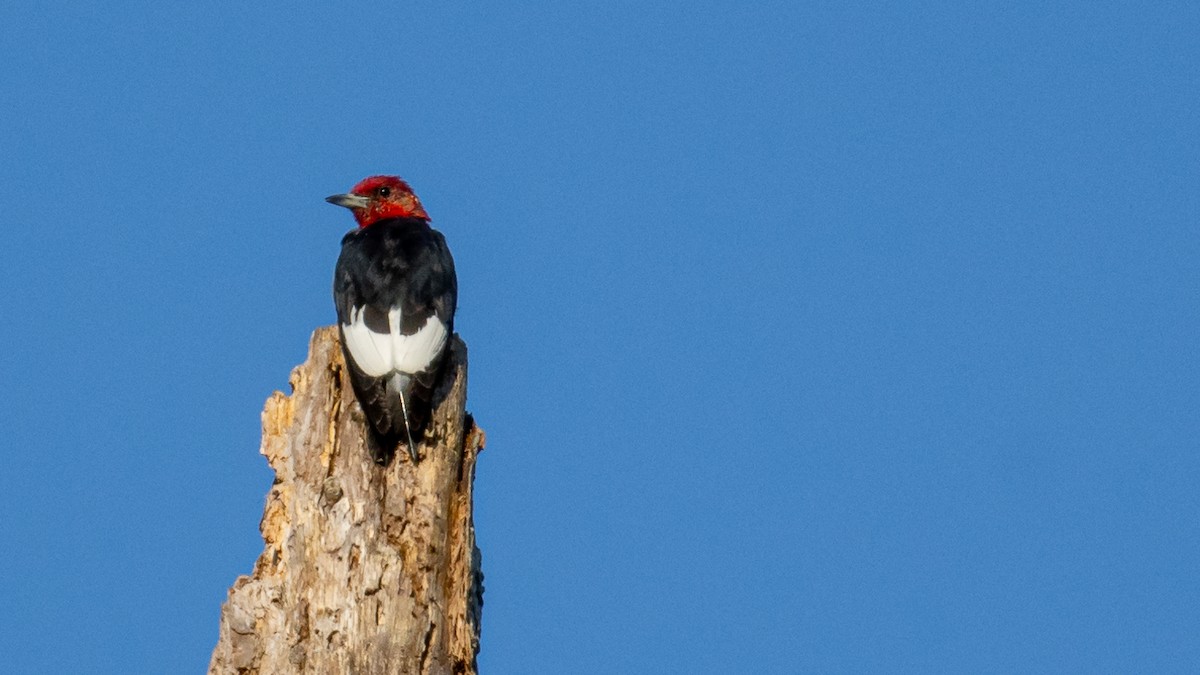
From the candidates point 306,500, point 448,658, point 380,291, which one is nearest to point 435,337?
point 380,291


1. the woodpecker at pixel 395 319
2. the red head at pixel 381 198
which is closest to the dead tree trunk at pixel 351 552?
the woodpecker at pixel 395 319

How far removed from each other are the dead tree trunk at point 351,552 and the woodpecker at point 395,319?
0.11 metres

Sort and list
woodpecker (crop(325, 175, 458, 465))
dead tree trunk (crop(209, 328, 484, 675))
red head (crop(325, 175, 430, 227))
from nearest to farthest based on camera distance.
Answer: dead tree trunk (crop(209, 328, 484, 675)) → woodpecker (crop(325, 175, 458, 465)) → red head (crop(325, 175, 430, 227))

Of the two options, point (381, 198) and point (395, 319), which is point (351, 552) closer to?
point (395, 319)

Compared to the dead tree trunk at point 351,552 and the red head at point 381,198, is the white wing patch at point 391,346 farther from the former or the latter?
the red head at point 381,198

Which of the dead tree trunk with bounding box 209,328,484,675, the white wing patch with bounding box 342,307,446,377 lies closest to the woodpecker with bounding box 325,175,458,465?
the white wing patch with bounding box 342,307,446,377

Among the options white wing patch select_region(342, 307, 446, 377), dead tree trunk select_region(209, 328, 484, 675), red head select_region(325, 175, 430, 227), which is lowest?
dead tree trunk select_region(209, 328, 484, 675)

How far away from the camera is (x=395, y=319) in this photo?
22.5 ft

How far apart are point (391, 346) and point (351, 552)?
108 centimetres

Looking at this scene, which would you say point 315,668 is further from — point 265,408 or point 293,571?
point 265,408

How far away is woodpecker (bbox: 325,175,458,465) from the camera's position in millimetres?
6395

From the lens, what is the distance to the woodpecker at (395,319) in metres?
6.39

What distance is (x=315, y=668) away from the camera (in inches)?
229

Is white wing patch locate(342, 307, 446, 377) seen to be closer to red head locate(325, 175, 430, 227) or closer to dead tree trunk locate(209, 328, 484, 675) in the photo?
dead tree trunk locate(209, 328, 484, 675)
